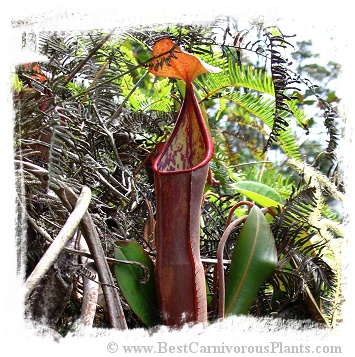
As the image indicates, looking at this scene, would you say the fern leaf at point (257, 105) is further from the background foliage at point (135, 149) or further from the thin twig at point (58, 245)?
the thin twig at point (58, 245)

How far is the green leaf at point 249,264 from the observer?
23.2 inches

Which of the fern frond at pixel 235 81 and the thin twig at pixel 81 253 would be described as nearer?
the thin twig at pixel 81 253

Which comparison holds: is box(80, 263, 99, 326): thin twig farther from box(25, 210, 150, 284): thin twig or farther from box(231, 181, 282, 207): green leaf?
box(231, 181, 282, 207): green leaf

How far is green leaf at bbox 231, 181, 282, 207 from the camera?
687 millimetres

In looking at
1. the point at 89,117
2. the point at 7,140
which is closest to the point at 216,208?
the point at 89,117

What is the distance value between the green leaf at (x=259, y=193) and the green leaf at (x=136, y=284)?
0.21m

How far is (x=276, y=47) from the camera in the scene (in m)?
0.56

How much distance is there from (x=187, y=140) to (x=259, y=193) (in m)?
0.17

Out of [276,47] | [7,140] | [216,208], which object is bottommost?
[216,208]

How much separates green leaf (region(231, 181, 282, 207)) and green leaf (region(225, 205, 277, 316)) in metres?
0.07

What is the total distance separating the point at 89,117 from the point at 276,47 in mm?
298

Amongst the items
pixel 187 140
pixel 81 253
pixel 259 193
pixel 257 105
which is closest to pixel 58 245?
pixel 81 253

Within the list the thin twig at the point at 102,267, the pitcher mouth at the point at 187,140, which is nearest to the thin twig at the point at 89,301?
the thin twig at the point at 102,267

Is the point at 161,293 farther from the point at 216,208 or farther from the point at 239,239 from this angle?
the point at 216,208
